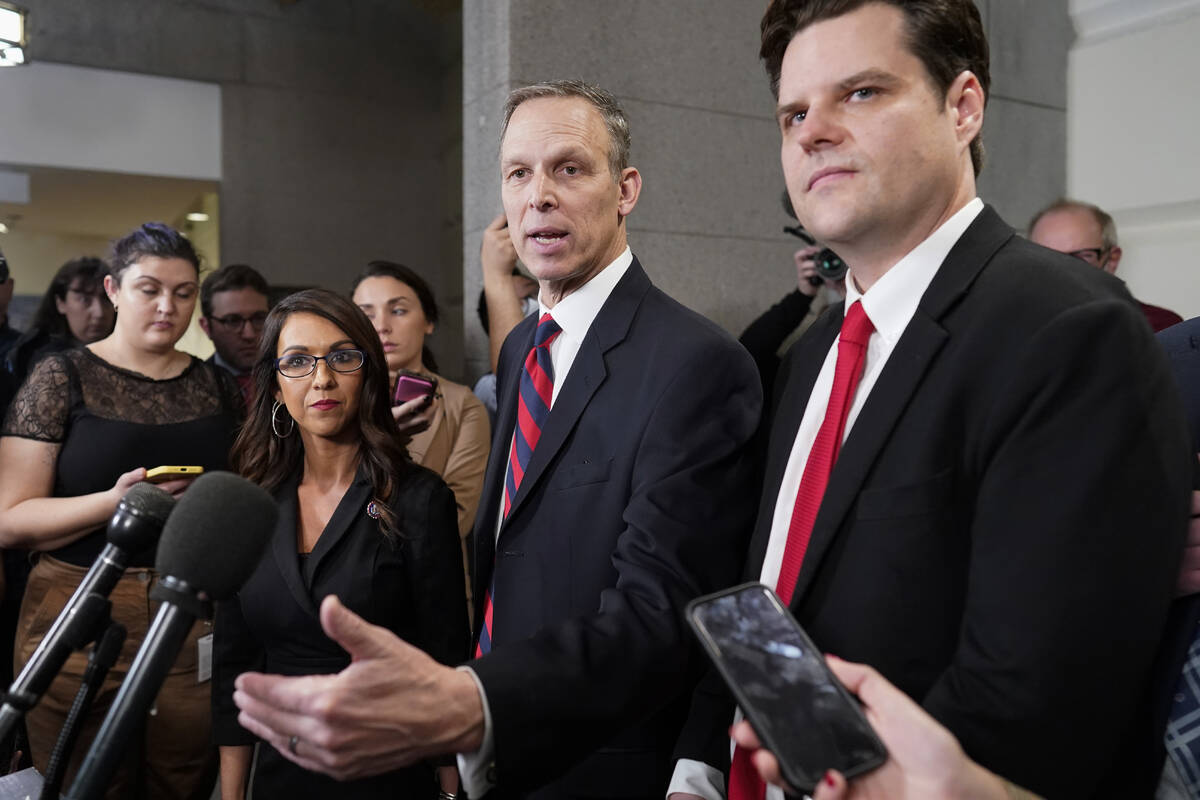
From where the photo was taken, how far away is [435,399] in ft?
10.0

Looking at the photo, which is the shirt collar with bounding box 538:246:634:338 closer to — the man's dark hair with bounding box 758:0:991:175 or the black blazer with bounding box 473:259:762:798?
the black blazer with bounding box 473:259:762:798

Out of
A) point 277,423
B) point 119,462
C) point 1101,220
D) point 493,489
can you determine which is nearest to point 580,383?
point 493,489

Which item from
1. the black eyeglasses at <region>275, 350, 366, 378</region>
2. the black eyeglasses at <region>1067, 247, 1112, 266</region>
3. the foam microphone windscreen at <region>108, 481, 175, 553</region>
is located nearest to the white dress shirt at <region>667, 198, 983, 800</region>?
the foam microphone windscreen at <region>108, 481, 175, 553</region>

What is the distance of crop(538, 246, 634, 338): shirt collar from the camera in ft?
5.53

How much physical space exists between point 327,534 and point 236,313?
6.44 ft

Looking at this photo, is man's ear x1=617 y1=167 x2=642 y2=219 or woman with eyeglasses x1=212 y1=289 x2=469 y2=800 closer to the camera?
man's ear x1=617 y1=167 x2=642 y2=219

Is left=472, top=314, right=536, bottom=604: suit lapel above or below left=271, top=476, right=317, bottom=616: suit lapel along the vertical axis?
above

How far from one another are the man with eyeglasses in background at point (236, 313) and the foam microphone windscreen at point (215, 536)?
2.86 metres

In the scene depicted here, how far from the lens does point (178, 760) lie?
106 inches

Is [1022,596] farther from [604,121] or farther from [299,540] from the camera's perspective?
[299,540]

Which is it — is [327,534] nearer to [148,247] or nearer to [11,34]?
[148,247]

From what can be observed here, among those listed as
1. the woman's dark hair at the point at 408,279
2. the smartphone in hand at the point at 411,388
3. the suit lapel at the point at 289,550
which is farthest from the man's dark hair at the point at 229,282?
the suit lapel at the point at 289,550

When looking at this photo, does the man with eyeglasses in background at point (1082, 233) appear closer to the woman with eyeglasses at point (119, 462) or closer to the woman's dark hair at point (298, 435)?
the woman's dark hair at point (298, 435)

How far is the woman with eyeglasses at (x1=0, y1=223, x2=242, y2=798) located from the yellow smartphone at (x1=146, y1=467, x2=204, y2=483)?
252 mm
